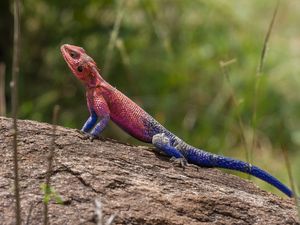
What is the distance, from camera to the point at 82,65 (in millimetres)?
4461

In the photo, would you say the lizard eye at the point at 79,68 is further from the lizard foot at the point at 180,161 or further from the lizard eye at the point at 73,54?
the lizard foot at the point at 180,161

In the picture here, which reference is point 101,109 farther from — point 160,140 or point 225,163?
point 225,163

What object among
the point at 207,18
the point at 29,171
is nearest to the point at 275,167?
the point at 207,18

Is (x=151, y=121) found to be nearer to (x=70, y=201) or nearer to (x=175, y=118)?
(x=70, y=201)

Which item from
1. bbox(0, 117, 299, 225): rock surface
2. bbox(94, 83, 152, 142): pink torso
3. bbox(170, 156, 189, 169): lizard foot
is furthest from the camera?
bbox(94, 83, 152, 142): pink torso

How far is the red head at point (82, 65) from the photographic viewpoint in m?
4.46

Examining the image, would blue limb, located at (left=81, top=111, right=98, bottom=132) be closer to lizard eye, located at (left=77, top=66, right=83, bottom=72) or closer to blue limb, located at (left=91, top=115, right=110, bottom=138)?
blue limb, located at (left=91, top=115, right=110, bottom=138)

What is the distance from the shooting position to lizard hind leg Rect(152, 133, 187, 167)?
399cm

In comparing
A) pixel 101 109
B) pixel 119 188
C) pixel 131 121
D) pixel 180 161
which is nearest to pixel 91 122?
pixel 101 109

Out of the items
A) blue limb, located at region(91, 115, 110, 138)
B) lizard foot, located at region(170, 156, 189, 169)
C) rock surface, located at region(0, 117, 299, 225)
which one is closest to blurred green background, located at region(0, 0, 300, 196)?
blue limb, located at region(91, 115, 110, 138)

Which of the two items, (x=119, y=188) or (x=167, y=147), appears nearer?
(x=119, y=188)

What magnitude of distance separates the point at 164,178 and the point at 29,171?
2.30 ft

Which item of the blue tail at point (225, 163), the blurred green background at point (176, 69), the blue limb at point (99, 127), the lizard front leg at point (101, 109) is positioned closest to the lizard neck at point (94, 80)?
the lizard front leg at point (101, 109)

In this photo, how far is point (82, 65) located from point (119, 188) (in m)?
1.32
